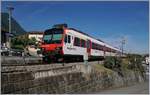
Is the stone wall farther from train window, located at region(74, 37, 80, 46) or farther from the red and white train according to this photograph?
train window, located at region(74, 37, 80, 46)

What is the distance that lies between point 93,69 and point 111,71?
5195mm

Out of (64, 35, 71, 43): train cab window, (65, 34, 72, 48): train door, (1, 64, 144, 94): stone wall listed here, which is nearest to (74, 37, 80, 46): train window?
(65, 34, 72, 48): train door

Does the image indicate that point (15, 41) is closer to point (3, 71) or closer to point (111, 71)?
point (111, 71)

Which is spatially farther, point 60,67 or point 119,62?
point 119,62

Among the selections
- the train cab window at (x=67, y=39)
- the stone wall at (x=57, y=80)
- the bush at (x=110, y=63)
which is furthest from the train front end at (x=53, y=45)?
the bush at (x=110, y=63)

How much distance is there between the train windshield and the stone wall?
286 centimetres

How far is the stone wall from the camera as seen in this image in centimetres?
1538

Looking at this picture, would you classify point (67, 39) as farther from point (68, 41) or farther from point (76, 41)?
point (76, 41)

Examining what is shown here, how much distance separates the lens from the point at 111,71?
3098 cm

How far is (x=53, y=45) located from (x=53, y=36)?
3.27 feet

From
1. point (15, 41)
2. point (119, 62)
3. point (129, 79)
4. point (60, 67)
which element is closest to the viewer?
point (60, 67)

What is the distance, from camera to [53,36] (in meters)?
25.5

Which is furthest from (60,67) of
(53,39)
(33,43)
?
(33,43)

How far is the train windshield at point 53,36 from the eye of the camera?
2495cm
